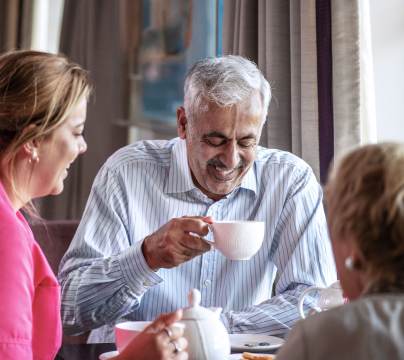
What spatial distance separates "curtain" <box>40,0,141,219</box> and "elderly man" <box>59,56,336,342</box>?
196 centimetres

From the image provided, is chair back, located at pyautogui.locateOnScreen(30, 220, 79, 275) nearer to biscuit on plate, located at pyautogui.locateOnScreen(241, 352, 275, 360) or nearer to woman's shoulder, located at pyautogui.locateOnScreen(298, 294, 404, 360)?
biscuit on plate, located at pyautogui.locateOnScreen(241, 352, 275, 360)

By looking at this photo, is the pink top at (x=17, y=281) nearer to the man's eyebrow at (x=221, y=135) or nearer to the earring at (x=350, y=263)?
the earring at (x=350, y=263)

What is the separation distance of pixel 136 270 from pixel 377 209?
1088 millimetres

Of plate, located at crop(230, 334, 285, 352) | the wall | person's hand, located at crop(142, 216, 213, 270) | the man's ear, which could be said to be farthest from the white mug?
the wall

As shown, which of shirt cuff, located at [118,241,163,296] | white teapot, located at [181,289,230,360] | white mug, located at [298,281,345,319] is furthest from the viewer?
shirt cuff, located at [118,241,163,296]

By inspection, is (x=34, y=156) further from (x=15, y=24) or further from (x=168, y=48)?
(x=15, y=24)

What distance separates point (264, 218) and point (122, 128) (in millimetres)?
2166

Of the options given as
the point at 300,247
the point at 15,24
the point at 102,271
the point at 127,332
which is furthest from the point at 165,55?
the point at 127,332

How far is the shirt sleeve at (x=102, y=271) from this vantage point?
1.96m

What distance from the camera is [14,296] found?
1289mm

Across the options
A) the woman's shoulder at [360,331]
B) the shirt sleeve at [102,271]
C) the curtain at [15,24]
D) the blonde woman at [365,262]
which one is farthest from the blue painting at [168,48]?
the woman's shoulder at [360,331]

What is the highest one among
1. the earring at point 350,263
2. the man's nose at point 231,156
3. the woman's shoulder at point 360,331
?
the man's nose at point 231,156

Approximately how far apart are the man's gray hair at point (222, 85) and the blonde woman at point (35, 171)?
648 millimetres

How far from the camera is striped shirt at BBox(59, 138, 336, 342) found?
202 cm
